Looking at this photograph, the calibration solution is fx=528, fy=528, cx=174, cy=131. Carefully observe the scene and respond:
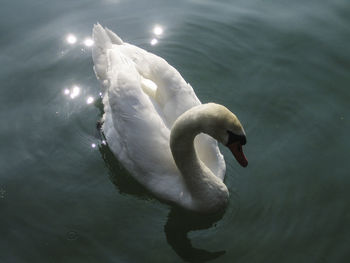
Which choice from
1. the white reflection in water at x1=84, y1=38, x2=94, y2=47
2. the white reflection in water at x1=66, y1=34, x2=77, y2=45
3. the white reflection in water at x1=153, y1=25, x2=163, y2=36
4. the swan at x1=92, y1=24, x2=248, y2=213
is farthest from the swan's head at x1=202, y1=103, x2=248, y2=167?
the white reflection in water at x1=66, y1=34, x2=77, y2=45

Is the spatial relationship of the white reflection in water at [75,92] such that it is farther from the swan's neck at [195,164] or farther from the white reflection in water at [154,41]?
the swan's neck at [195,164]

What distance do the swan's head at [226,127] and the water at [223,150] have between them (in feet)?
4.02

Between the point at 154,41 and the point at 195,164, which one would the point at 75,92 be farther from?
the point at 195,164

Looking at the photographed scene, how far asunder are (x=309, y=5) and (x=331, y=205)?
18.5 feet

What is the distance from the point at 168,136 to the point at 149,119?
1.06 ft

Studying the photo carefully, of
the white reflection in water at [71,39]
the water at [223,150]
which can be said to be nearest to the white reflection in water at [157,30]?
the water at [223,150]

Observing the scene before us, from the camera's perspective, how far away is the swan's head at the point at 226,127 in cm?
573

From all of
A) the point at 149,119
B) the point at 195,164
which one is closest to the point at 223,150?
the point at 195,164

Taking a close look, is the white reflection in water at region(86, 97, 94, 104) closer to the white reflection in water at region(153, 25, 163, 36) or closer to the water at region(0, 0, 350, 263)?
the water at region(0, 0, 350, 263)

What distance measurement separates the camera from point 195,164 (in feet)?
20.8

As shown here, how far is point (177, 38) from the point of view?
10.3m

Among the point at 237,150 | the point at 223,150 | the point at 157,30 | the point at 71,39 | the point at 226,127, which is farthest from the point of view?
the point at 157,30

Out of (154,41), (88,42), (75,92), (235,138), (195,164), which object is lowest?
(75,92)

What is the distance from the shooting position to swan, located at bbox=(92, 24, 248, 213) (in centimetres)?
595
